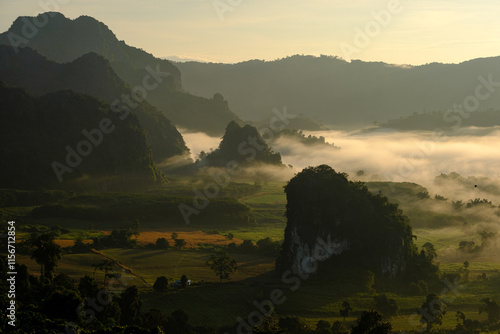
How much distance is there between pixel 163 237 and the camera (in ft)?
494

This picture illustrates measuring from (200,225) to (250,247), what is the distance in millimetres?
36626

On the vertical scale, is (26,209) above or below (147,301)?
above

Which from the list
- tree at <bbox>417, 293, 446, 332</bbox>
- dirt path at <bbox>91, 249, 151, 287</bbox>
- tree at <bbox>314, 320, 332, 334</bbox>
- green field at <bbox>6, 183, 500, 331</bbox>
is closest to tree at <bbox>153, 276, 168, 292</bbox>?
green field at <bbox>6, 183, 500, 331</bbox>

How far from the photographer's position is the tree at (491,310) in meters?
94.4

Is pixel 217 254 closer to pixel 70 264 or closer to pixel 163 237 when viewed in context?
pixel 163 237

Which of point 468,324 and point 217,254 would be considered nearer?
point 468,324

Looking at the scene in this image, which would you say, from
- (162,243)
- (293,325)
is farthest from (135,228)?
(293,325)

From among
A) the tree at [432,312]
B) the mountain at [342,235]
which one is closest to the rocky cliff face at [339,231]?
the mountain at [342,235]

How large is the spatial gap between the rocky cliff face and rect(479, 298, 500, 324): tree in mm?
22953

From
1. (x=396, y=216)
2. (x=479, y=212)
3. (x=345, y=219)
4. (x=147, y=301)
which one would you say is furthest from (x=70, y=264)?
(x=479, y=212)

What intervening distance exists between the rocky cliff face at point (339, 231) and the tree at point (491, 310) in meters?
23.0

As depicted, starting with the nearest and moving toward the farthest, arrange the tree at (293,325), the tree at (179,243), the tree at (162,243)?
the tree at (293,325)
the tree at (162,243)
the tree at (179,243)

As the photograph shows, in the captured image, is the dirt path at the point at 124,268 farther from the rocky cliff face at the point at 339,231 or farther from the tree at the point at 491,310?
the tree at the point at 491,310

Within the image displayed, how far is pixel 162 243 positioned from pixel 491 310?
7210 cm
